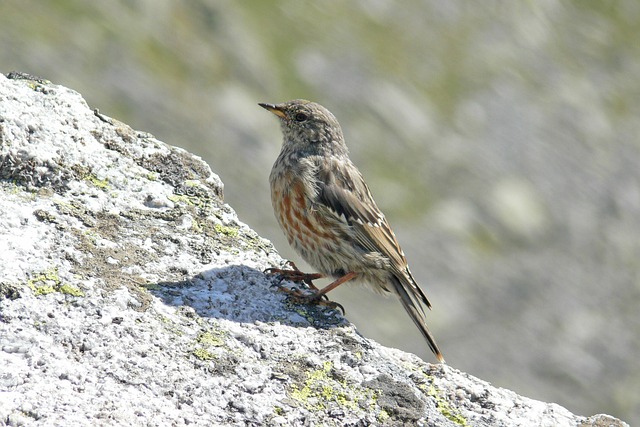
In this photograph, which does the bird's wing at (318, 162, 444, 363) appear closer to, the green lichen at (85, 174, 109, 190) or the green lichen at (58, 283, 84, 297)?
the green lichen at (85, 174, 109, 190)

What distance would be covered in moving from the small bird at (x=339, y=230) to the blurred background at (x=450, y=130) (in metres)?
18.7

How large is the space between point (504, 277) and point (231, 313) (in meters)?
28.0

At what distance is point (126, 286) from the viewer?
5.25 metres

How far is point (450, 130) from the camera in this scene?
37.6 m

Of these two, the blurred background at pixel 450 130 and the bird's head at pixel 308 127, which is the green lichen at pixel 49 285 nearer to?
the bird's head at pixel 308 127

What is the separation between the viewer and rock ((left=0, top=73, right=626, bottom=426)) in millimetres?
4602

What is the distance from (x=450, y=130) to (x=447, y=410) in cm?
3284

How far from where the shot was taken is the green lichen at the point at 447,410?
5.26 meters

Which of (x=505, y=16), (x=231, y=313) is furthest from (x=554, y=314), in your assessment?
(x=231, y=313)

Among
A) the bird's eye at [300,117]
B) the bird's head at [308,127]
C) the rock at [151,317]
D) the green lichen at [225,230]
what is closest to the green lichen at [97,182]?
the rock at [151,317]

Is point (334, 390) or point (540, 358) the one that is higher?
point (540, 358)

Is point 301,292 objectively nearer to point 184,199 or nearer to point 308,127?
point 184,199

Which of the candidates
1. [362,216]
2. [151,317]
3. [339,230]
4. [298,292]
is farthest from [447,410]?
[362,216]

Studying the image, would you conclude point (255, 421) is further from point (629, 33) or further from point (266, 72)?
point (629, 33)
